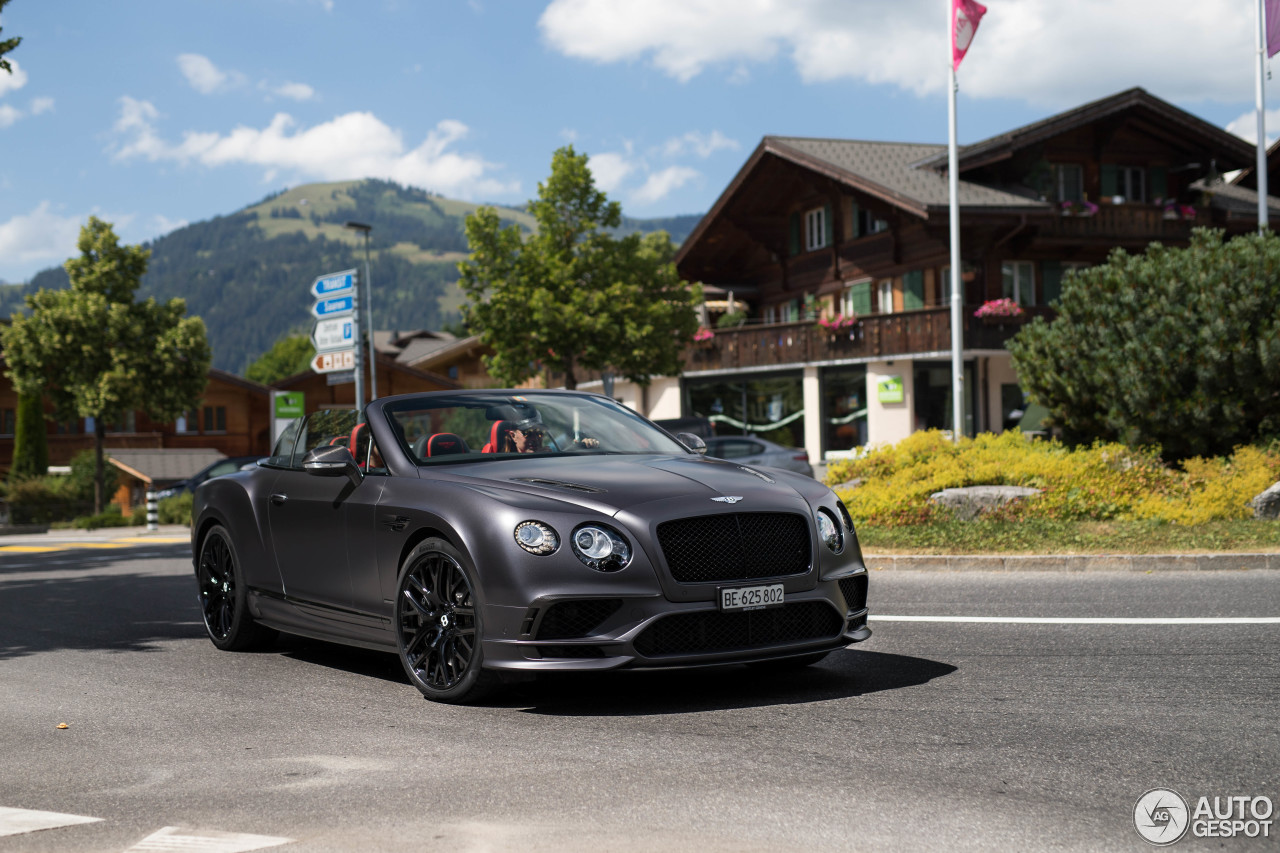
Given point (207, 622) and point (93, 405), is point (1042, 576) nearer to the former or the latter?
point (207, 622)

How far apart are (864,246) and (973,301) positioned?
4562mm

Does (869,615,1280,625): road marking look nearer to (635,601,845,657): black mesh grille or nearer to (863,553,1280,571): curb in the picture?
(635,601,845,657): black mesh grille

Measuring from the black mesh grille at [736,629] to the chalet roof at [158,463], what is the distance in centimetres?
4494

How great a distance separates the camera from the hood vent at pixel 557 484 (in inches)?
222

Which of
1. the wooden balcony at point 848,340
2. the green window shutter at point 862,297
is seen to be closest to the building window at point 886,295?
the green window shutter at point 862,297

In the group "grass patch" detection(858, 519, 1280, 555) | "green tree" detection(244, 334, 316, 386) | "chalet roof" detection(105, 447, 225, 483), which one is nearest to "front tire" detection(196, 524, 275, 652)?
"grass patch" detection(858, 519, 1280, 555)

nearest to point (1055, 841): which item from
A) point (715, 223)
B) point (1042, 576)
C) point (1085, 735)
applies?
point (1085, 735)

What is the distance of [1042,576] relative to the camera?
11.3 m

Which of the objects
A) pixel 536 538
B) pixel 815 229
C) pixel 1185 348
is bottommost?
pixel 536 538

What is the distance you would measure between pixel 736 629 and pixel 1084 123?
34341 millimetres

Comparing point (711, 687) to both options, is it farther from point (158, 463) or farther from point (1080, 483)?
point (158, 463)

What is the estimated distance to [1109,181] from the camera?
3831cm

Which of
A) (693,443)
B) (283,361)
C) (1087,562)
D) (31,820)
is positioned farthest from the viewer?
(283,361)

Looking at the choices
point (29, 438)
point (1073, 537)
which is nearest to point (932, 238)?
point (1073, 537)
